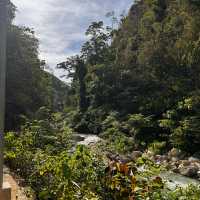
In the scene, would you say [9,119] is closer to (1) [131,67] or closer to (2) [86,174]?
(1) [131,67]

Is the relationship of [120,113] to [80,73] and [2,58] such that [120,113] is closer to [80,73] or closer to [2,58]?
[80,73]

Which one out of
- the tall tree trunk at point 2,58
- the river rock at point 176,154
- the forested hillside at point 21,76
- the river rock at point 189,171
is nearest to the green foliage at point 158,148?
the river rock at point 176,154

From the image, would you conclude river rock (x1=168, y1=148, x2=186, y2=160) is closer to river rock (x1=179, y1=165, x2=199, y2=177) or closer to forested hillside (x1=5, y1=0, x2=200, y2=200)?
forested hillside (x1=5, y1=0, x2=200, y2=200)

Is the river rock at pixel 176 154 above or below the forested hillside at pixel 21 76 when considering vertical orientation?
below

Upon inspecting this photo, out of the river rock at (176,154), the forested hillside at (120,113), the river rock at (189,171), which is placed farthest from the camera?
the river rock at (176,154)

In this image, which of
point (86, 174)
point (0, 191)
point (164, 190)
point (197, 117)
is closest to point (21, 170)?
point (86, 174)

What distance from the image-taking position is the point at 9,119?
21.4 metres

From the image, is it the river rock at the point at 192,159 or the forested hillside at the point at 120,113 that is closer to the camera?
the forested hillside at the point at 120,113

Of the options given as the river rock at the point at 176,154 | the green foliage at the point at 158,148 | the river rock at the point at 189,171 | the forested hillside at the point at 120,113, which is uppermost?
the forested hillside at the point at 120,113

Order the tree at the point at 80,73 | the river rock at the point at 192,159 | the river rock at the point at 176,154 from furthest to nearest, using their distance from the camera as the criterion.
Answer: the tree at the point at 80,73 → the river rock at the point at 176,154 → the river rock at the point at 192,159

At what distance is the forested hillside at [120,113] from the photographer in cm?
→ 463

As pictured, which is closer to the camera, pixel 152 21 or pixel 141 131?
pixel 141 131

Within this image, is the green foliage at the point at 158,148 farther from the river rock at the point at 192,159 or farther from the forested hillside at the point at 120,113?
the river rock at the point at 192,159

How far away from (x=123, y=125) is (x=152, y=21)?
1142 centimetres
